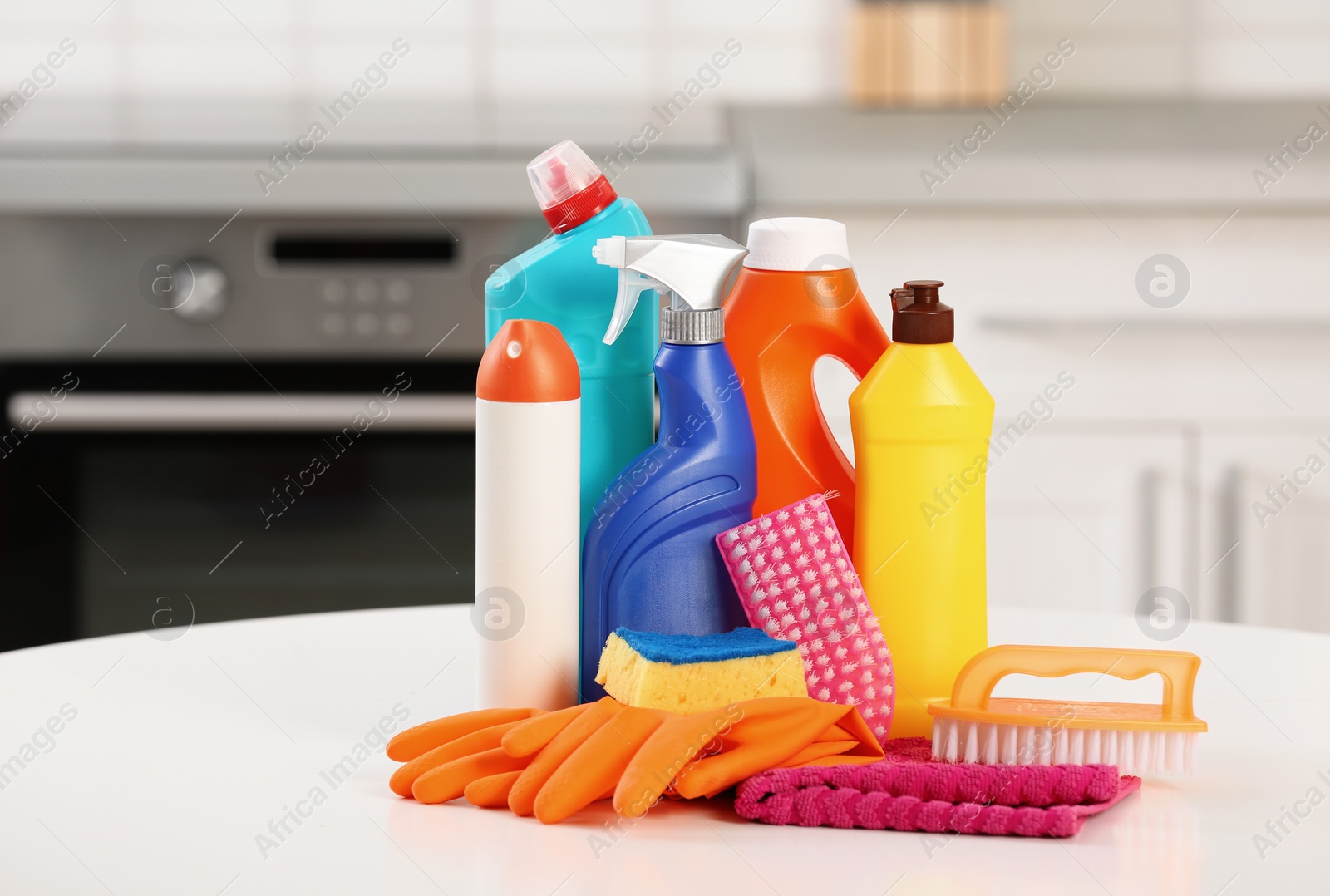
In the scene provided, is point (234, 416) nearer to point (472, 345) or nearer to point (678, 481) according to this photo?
point (472, 345)

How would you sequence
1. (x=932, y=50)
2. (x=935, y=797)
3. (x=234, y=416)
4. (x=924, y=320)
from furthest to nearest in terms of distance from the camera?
(x=932, y=50) → (x=234, y=416) → (x=924, y=320) → (x=935, y=797)

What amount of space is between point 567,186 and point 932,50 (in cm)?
140

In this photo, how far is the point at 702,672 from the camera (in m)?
0.65

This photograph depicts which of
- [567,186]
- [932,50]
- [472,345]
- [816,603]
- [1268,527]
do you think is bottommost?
[1268,527]

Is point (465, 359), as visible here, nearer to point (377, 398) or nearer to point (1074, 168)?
point (377, 398)

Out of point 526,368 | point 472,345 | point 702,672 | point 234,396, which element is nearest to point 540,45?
point 472,345

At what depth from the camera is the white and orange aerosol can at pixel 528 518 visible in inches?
27.7

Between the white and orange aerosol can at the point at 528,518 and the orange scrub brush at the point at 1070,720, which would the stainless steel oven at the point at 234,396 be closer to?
the white and orange aerosol can at the point at 528,518

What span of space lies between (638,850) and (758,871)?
6cm

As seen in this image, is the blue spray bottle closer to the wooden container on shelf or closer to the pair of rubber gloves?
the pair of rubber gloves

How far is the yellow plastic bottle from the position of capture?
0.71 meters

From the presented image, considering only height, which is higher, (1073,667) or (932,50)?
(932,50)

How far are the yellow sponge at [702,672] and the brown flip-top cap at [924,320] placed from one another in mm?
180

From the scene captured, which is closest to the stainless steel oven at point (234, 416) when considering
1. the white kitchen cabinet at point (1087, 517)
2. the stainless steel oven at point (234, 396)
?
the stainless steel oven at point (234, 396)
